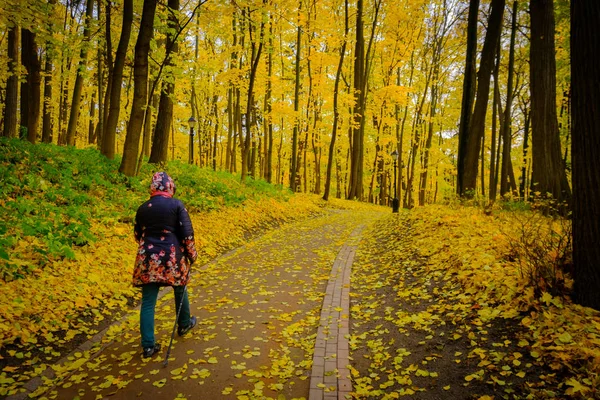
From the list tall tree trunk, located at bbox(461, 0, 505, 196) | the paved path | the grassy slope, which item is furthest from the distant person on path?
tall tree trunk, located at bbox(461, 0, 505, 196)

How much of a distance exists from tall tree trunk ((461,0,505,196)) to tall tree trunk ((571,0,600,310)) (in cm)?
680

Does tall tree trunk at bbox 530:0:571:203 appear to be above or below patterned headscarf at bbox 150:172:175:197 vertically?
above

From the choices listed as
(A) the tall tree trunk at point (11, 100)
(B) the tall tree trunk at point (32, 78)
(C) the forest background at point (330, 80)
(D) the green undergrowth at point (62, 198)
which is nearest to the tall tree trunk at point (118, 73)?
(C) the forest background at point (330, 80)

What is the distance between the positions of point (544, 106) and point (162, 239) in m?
9.11

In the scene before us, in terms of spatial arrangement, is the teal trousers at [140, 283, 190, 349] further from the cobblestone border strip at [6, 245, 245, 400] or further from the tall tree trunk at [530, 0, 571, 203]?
the tall tree trunk at [530, 0, 571, 203]

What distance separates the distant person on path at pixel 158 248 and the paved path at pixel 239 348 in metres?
0.52

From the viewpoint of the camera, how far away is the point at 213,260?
338 inches

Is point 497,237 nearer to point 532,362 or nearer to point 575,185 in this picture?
point 575,185

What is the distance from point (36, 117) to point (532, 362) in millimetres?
14534

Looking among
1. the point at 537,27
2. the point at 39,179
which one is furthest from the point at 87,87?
the point at 537,27

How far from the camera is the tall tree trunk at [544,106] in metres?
8.30

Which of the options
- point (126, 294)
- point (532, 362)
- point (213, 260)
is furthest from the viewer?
point (213, 260)

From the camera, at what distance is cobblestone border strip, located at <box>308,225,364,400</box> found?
3643 mm

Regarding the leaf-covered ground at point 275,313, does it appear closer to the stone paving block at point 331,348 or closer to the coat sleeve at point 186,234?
the stone paving block at point 331,348
